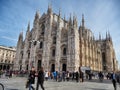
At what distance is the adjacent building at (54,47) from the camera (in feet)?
100

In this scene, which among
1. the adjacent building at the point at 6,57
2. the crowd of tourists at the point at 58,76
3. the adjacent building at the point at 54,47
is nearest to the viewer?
the crowd of tourists at the point at 58,76

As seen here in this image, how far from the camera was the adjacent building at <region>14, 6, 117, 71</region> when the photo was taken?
30.6m

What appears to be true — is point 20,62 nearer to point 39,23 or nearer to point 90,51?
point 39,23

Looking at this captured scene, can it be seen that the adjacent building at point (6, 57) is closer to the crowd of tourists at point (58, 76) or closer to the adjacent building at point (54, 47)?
the adjacent building at point (54, 47)

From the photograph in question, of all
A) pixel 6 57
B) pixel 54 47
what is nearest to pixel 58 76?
pixel 54 47

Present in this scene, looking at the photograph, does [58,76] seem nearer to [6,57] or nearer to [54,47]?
[54,47]

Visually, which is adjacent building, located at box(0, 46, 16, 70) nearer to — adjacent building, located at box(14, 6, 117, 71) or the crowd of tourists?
adjacent building, located at box(14, 6, 117, 71)

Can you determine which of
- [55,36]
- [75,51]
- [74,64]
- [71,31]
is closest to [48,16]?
[55,36]

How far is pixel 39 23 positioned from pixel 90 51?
18.4m

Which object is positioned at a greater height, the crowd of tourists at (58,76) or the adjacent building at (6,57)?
the adjacent building at (6,57)

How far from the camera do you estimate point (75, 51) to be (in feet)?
96.4

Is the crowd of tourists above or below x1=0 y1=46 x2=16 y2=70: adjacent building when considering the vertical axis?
below

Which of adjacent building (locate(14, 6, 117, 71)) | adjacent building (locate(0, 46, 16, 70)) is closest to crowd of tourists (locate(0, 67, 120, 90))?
adjacent building (locate(14, 6, 117, 71))

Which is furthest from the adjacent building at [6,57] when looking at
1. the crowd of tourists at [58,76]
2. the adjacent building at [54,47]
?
the crowd of tourists at [58,76]
